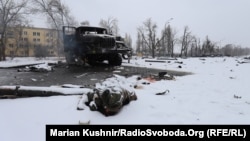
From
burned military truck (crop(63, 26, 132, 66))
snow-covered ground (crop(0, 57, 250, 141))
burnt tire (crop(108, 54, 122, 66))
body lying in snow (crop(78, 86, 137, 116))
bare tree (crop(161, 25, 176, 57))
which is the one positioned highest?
bare tree (crop(161, 25, 176, 57))

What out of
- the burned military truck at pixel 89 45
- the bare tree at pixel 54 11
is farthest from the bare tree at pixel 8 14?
the burned military truck at pixel 89 45

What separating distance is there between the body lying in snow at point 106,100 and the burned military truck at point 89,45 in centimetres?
943

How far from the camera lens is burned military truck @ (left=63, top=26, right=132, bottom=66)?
48.7 feet

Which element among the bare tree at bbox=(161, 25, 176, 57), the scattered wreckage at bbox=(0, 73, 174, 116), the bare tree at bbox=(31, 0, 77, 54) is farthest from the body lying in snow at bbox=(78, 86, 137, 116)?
the bare tree at bbox=(161, 25, 176, 57)

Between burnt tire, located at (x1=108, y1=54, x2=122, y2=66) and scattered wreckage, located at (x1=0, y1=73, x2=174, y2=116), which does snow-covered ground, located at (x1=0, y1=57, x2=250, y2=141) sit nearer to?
scattered wreckage, located at (x1=0, y1=73, x2=174, y2=116)

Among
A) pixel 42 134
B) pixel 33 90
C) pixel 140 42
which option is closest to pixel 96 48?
pixel 33 90

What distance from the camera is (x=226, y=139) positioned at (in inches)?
159

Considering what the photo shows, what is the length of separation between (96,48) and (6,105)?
928 cm

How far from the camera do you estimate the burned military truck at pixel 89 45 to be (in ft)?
48.7

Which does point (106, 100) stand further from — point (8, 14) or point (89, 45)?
point (8, 14)

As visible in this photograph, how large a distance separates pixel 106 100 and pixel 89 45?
1019 cm

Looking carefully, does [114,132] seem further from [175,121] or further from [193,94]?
[193,94]

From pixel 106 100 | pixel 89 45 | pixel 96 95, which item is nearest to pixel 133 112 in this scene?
pixel 106 100

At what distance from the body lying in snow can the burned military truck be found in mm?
9431
